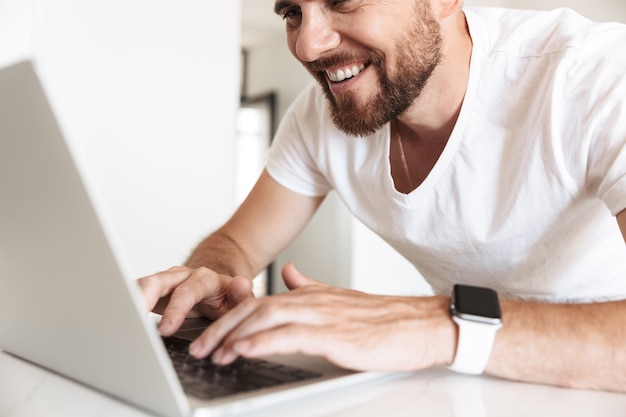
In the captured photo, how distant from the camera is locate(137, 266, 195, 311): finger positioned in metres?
0.88

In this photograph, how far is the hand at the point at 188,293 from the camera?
85cm

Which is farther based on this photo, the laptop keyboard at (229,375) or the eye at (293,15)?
the eye at (293,15)

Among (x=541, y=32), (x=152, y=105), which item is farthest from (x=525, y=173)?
(x=152, y=105)

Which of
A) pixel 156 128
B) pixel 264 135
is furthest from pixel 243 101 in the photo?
pixel 156 128

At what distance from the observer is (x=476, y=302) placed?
0.73m

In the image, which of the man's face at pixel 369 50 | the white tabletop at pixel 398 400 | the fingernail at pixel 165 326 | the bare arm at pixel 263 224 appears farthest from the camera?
the bare arm at pixel 263 224

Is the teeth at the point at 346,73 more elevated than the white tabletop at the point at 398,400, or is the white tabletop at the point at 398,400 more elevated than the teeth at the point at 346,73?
the teeth at the point at 346,73

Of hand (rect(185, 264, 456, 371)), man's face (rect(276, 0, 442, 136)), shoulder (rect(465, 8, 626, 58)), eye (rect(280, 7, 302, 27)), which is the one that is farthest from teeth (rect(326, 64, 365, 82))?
hand (rect(185, 264, 456, 371))

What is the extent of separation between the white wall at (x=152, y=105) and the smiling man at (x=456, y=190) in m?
1.15

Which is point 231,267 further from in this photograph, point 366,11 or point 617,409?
point 617,409

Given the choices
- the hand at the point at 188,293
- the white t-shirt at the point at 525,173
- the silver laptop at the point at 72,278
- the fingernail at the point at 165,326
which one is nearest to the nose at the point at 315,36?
the white t-shirt at the point at 525,173

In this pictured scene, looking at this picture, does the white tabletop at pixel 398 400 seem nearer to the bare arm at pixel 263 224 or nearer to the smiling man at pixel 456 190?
the smiling man at pixel 456 190

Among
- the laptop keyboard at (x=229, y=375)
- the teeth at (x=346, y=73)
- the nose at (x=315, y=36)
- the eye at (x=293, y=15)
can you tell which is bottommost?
the laptop keyboard at (x=229, y=375)

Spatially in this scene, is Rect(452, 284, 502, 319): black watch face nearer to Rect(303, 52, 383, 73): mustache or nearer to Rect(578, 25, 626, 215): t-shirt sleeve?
Rect(578, 25, 626, 215): t-shirt sleeve
